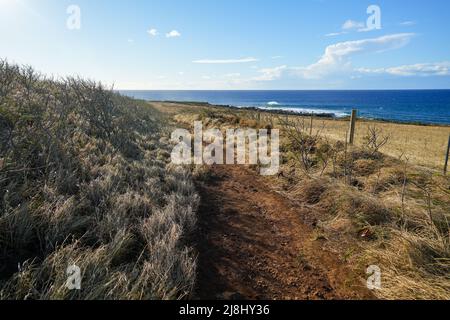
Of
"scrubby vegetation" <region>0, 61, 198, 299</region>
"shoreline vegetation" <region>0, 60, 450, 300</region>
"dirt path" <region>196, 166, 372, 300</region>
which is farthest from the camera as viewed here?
"dirt path" <region>196, 166, 372, 300</region>

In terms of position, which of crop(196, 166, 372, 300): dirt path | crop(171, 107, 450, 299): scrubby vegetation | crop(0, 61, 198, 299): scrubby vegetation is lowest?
crop(196, 166, 372, 300): dirt path

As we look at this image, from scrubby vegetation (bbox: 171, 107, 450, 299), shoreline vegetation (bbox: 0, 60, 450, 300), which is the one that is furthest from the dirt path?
scrubby vegetation (bbox: 171, 107, 450, 299)

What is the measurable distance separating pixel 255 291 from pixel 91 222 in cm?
239

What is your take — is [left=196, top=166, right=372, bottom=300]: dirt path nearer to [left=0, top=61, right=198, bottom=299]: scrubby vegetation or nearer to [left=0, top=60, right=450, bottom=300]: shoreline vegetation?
[left=0, top=60, right=450, bottom=300]: shoreline vegetation

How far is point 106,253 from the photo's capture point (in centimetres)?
358

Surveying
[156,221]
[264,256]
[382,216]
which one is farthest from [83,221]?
[382,216]

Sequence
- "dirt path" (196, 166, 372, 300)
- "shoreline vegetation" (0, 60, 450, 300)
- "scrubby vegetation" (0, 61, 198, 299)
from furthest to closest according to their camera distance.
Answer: "dirt path" (196, 166, 372, 300) < "shoreline vegetation" (0, 60, 450, 300) < "scrubby vegetation" (0, 61, 198, 299)

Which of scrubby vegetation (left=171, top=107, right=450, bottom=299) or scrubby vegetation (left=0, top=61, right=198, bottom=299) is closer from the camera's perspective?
scrubby vegetation (left=0, top=61, right=198, bottom=299)

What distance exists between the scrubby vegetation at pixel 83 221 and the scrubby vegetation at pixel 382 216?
100 inches

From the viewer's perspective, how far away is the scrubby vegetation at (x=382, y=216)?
12.6 ft

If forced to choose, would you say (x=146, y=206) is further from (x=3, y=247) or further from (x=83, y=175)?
(x=3, y=247)

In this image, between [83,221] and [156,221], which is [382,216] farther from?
[83,221]

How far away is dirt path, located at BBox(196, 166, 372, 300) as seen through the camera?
3818mm

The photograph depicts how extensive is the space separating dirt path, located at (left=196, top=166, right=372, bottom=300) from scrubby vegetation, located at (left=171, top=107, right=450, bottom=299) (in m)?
0.33
